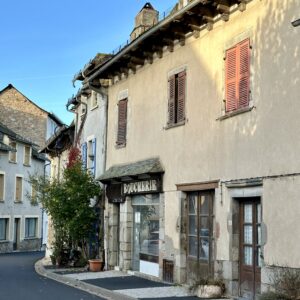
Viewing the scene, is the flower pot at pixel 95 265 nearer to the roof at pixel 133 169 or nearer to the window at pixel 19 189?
the roof at pixel 133 169

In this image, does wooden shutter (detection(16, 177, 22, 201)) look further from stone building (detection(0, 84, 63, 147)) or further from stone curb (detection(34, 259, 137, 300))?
stone curb (detection(34, 259, 137, 300))

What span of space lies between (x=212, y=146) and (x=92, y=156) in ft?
30.8

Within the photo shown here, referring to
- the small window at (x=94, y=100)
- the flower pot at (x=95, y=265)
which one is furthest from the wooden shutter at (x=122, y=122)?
the flower pot at (x=95, y=265)

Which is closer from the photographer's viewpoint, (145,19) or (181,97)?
(181,97)

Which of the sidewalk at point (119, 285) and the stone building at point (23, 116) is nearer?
the sidewalk at point (119, 285)

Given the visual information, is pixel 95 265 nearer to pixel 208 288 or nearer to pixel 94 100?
pixel 94 100

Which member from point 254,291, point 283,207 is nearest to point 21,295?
point 254,291

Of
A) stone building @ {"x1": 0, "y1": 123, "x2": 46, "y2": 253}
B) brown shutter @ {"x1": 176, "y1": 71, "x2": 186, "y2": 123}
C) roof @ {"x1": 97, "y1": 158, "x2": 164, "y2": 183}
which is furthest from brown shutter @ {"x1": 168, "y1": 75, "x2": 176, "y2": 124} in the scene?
stone building @ {"x1": 0, "y1": 123, "x2": 46, "y2": 253}

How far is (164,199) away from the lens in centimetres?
1542

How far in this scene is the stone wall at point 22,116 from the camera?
156 ft

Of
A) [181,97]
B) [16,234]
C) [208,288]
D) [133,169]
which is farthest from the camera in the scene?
[16,234]

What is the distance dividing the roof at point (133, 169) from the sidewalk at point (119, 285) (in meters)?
2.88

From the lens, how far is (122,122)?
61.1ft

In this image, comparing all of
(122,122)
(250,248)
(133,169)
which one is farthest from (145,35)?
(250,248)
